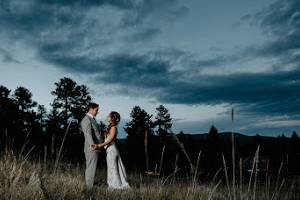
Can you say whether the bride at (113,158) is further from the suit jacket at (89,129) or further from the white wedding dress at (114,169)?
the suit jacket at (89,129)

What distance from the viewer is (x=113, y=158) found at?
10227mm

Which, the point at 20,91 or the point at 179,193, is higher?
the point at 20,91

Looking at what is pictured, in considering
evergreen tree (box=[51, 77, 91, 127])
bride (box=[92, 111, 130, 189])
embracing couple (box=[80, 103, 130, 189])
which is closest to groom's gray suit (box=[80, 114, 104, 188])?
embracing couple (box=[80, 103, 130, 189])

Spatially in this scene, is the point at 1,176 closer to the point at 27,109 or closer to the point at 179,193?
the point at 179,193

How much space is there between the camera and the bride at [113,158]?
9844 mm

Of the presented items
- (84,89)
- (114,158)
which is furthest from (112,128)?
(84,89)

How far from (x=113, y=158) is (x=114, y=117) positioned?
3.76 feet

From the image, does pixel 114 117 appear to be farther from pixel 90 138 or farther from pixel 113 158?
pixel 113 158

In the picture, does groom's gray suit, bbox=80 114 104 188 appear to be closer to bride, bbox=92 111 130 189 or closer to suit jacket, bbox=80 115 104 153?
suit jacket, bbox=80 115 104 153

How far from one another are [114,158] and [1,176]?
6151 millimetres

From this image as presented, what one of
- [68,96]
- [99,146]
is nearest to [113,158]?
[99,146]

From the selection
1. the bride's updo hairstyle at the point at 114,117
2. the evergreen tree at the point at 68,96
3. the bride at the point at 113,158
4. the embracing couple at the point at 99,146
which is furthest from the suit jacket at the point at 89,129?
the evergreen tree at the point at 68,96

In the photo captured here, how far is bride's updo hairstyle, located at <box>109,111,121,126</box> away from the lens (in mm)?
9812

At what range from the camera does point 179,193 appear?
5.59 meters
